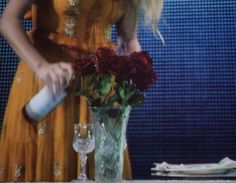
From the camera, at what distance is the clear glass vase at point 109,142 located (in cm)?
98

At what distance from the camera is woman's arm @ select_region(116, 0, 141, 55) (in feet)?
5.24

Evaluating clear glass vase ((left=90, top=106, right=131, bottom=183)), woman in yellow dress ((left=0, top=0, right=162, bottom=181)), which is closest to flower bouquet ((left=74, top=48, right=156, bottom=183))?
clear glass vase ((left=90, top=106, right=131, bottom=183))

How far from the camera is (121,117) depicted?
1.00 m

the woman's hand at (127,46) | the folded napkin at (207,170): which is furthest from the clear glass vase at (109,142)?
the woman's hand at (127,46)

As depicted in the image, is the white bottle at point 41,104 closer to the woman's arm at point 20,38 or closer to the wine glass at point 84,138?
the woman's arm at point 20,38

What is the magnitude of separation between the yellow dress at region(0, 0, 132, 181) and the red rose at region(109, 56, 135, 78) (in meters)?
0.49

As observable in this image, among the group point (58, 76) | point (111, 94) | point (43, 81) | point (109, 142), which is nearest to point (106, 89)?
point (111, 94)

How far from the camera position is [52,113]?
1450 mm

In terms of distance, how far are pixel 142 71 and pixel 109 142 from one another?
186 mm

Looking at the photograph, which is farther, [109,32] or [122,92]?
[109,32]

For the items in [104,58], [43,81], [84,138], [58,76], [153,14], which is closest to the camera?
[104,58]

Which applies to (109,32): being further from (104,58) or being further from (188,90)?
(104,58)

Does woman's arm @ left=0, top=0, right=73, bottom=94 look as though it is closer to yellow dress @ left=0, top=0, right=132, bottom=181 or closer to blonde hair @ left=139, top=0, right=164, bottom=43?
yellow dress @ left=0, top=0, right=132, bottom=181

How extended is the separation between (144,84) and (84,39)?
0.52 metres
